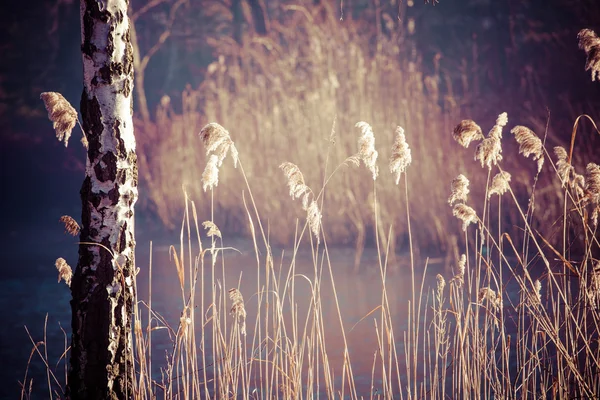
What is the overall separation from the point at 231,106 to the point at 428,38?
7.17ft

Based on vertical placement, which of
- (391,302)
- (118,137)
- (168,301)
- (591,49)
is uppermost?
(591,49)

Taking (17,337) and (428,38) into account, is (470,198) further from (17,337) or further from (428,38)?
(17,337)

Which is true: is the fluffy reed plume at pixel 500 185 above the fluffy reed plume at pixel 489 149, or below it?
below

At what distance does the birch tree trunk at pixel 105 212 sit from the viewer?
1.67 m

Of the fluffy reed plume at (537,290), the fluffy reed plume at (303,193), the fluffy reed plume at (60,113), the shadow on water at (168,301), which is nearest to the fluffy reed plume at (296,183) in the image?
the fluffy reed plume at (303,193)

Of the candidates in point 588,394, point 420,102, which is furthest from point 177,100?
point 588,394

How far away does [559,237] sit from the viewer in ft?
18.5

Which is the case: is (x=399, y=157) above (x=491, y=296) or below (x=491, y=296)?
above

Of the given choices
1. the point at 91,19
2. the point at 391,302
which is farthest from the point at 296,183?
the point at 391,302

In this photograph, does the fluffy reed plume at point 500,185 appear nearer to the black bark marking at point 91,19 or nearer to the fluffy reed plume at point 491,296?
the fluffy reed plume at point 491,296

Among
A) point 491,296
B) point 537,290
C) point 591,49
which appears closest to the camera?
point 591,49

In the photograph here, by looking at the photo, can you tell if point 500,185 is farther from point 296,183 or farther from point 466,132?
point 296,183

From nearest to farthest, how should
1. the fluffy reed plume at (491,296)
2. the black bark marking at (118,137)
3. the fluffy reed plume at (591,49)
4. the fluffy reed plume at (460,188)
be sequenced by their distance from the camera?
1. the fluffy reed plume at (591,49)
2. the black bark marking at (118,137)
3. the fluffy reed plume at (460,188)
4. the fluffy reed plume at (491,296)

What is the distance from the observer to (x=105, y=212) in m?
1.69
